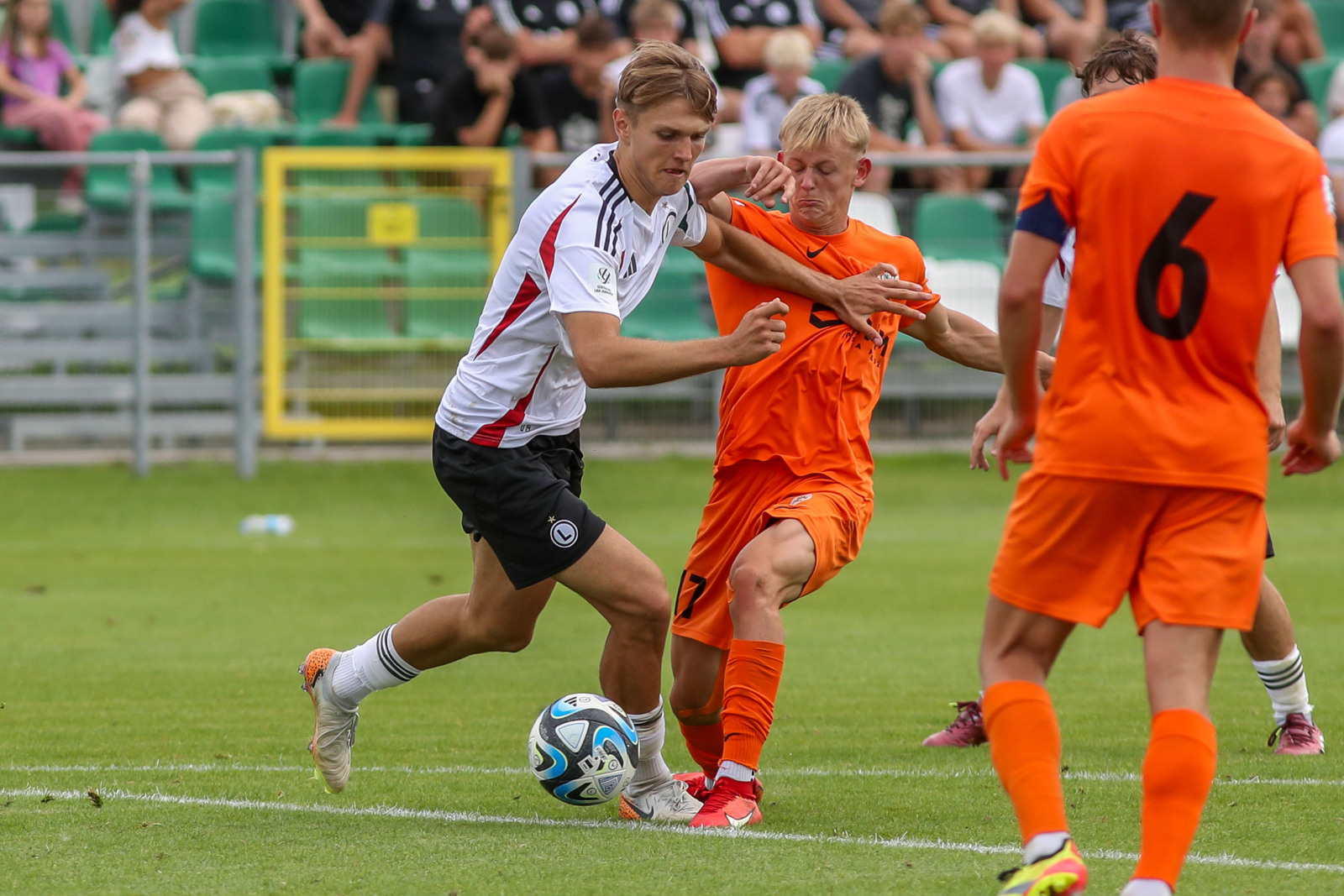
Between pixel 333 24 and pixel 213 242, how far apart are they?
3083mm

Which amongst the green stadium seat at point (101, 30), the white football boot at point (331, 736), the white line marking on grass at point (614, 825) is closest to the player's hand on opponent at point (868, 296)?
the white line marking on grass at point (614, 825)

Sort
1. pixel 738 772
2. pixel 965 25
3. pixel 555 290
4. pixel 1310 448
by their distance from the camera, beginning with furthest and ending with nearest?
pixel 965 25
pixel 738 772
pixel 555 290
pixel 1310 448

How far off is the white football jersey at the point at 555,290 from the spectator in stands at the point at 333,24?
40.3 feet

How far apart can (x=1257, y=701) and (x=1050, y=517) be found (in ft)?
12.7

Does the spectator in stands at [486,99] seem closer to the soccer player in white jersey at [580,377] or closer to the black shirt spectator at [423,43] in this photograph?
the black shirt spectator at [423,43]

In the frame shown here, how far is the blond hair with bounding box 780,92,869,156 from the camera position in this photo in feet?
17.8

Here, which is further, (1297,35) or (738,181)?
(1297,35)

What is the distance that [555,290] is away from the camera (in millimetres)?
4785

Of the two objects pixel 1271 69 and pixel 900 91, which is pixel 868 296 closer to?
pixel 900 91

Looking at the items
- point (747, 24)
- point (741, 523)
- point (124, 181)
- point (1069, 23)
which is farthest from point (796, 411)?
point (1069, 23)

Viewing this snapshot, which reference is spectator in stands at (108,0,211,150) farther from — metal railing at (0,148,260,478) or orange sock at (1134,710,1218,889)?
orange sock at (1134,710,1218,889)

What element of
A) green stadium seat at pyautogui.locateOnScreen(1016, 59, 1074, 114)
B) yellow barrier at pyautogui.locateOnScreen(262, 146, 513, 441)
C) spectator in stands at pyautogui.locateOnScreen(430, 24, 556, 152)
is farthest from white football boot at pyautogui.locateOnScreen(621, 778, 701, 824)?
green stadium seat at pyautogui.locateOnScreen(1016, 59, 1074, 114)

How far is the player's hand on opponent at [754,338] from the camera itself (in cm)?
455

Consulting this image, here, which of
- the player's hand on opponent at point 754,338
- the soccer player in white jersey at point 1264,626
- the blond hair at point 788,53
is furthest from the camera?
the blond hair at point 788,53
